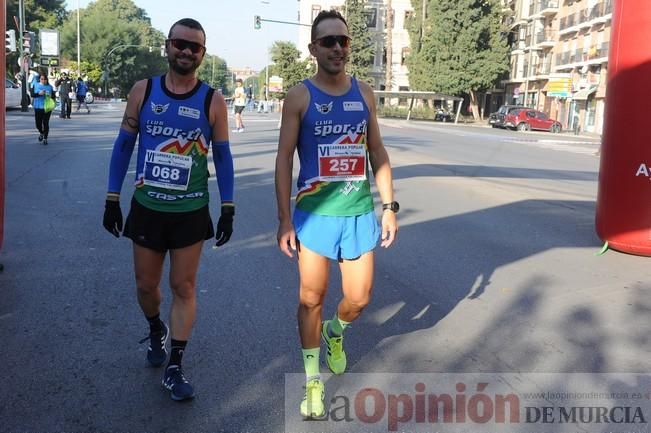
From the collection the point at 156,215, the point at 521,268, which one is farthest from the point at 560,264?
the point at 156,215

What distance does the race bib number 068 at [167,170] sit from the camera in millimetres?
3502

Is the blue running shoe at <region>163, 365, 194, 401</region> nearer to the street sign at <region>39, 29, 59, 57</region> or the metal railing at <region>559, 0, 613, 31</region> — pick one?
the street sign at <region>39, 29, 59, 57</region>

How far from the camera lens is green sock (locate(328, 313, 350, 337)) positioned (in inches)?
150

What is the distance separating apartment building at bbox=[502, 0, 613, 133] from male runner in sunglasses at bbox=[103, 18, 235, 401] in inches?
1823

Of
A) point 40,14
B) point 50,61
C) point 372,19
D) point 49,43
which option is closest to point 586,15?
point 372,19

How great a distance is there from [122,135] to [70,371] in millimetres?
1394

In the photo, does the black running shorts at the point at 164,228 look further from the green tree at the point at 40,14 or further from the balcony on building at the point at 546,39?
the green tree at the point at 40,14

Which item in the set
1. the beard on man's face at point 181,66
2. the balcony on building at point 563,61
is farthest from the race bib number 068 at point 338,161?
the balcony on building at point 563,61

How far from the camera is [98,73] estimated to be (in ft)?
230

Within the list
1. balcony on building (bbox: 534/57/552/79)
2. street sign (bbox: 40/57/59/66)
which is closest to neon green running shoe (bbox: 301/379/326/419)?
street sign (bbox: 40/57/59/66)

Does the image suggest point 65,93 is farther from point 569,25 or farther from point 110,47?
point 110,47

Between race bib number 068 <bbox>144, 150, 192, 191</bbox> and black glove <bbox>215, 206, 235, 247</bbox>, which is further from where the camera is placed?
black glove <bbox>215, 206, 235, 247</bbox>

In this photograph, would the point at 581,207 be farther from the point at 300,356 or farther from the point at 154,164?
the point at 154,164

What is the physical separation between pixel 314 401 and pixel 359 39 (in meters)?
68.8
